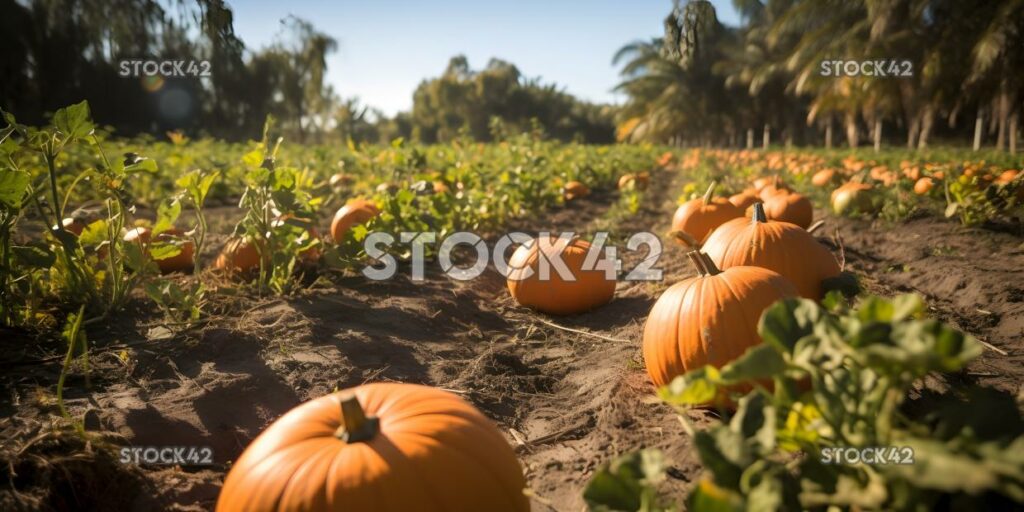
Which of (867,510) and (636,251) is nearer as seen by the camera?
(867,510)

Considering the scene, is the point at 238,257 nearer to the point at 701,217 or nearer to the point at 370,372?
the point at 370,372

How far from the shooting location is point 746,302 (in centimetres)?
219

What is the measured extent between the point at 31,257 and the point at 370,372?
1.54m

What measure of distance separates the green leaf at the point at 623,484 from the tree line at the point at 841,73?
4.06 m

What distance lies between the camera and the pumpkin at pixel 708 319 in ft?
7.06

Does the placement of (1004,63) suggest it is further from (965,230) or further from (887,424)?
(887,424)

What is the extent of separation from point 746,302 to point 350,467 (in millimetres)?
1536

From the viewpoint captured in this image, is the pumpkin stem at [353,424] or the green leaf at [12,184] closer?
the pumpkin stem at [353,424]

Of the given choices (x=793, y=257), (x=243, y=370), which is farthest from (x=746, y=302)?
(x=243, y=370)

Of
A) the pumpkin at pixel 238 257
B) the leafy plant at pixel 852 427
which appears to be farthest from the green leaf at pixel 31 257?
the leafy plant at pixel 852 427

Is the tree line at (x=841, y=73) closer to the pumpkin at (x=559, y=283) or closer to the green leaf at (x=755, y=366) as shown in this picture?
the pumpkin at (x=559, y=283)

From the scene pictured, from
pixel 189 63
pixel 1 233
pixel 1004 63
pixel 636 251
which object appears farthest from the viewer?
pixel 1004 63

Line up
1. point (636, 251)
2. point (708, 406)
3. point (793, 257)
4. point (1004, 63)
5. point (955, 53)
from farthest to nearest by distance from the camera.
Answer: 1. point (955, 53)
2. point (1004, 63)
3. point (636, 251)
4. point (793, 257)
5. point (708, 406)

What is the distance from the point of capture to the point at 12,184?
7.51ft
